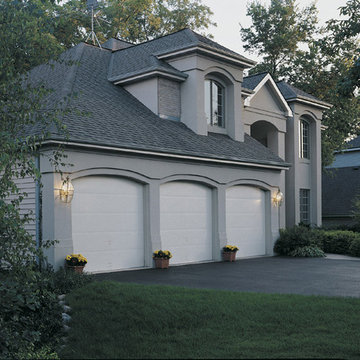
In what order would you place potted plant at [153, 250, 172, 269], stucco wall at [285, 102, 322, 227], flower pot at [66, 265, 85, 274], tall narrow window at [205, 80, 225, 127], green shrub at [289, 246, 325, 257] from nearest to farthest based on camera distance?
flower pot at [66, 265, 85, 274], potted plant at [153, 250, 172, 269], green shrub at [289, 246, 325, 257], tall narrow window at [205, 80, 225, 127], stucco wall at [285, 102, 322, 227]

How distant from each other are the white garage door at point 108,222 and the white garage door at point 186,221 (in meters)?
1.03

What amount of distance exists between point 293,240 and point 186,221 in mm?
5301

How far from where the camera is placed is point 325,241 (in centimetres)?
2105

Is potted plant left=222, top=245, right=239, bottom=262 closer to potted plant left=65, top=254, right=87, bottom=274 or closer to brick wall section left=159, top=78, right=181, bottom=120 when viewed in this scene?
brick wall section left=159, top=78, right=181, bottom=120

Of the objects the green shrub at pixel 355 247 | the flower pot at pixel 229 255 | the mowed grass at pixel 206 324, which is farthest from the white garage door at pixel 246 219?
the mowed grass at pixel 206 324

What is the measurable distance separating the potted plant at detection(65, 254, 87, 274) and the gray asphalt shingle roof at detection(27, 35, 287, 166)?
2.91 metres

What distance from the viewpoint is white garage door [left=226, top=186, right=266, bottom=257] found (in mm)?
18328

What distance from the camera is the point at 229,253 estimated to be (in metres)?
17.4

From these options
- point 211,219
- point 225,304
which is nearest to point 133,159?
point 211,219

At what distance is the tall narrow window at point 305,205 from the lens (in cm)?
2500

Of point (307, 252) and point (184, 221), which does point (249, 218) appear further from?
point (184, 221)

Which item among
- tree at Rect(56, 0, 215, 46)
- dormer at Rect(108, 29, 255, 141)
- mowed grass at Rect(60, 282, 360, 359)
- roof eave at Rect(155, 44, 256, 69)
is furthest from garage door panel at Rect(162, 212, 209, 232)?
tree at Rect(56, 0, 215, 46)

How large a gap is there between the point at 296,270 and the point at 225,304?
6.19 m

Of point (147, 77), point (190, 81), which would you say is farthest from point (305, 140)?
point (147, 77)
